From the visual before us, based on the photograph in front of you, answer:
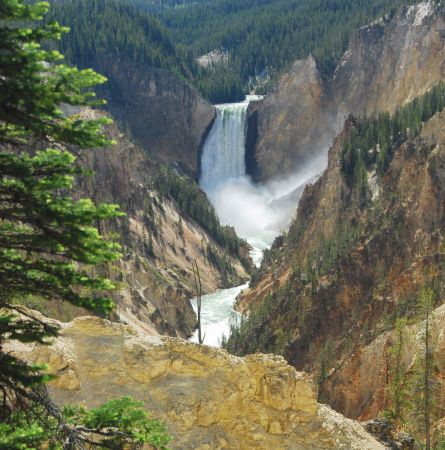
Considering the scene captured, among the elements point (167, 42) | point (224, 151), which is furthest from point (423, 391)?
point (167, 42)

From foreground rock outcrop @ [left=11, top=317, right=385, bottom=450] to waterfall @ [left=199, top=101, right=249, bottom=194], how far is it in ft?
400

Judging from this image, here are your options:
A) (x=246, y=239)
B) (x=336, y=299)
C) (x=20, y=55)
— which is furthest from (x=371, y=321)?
(x=246, y=239)

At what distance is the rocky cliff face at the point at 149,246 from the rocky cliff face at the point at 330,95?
3365 centimetres

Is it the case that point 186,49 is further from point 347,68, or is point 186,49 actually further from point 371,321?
point 371,321

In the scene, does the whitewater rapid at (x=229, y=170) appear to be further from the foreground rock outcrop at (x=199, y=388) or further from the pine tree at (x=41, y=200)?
the pine tree at (x=41, y=200)

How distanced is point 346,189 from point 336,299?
25.2 metres

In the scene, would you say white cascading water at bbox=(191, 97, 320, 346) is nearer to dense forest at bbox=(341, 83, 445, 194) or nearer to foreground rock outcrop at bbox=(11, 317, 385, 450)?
dense forest at bbox=(341, 83, 445, 194)

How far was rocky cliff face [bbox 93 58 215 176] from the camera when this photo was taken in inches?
5920

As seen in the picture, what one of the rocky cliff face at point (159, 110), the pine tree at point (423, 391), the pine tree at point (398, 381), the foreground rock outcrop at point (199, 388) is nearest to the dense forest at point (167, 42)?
the rocky cliff face at point (159, 110)

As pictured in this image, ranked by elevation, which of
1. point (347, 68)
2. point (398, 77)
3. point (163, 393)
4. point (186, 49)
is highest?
point (186, 49)

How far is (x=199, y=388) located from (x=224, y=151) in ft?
419

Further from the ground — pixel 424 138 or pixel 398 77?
pixel 398 77

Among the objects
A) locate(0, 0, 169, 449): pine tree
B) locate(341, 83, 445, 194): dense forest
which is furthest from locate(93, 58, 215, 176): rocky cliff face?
locate(0, 0, 169, 449): pine tree

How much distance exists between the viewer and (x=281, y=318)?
227 feet
